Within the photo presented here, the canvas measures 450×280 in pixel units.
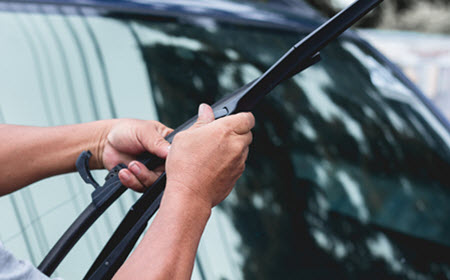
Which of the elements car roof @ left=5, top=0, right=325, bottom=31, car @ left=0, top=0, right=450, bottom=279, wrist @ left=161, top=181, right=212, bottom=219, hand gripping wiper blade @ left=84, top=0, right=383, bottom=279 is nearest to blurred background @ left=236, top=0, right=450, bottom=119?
car roof @ left=5, top=0, right=325, bottom=31

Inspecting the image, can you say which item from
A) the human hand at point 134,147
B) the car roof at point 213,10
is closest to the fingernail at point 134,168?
the human hand at point 134,147

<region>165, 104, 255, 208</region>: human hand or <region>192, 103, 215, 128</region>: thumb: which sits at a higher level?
<region>192, 103, 215, 128</region>: thumb

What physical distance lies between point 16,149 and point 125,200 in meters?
0.29

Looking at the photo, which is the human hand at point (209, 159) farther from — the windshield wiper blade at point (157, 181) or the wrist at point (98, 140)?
the wrist at point (98, 140)

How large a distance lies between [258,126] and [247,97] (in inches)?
28.2

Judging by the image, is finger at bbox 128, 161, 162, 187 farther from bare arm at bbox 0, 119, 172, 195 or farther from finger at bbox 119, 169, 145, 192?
bare arm at bbox 0, 119, 172, 195

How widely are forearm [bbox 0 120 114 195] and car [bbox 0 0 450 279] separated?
0.05 m

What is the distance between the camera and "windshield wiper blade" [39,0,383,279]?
91 centimetres

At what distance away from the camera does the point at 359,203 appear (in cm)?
170

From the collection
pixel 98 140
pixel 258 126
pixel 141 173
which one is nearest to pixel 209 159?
pixel 141 173

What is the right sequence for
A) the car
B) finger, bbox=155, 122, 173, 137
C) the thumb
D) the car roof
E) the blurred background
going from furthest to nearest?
the blurred background
the car roof
the car
finger, bbox=155, 122, 173, 137
the thumb

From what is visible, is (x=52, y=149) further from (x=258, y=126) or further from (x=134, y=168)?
(x=258, y=126)

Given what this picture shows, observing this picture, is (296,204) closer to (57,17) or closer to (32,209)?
(32,209)

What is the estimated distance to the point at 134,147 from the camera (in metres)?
1.16
